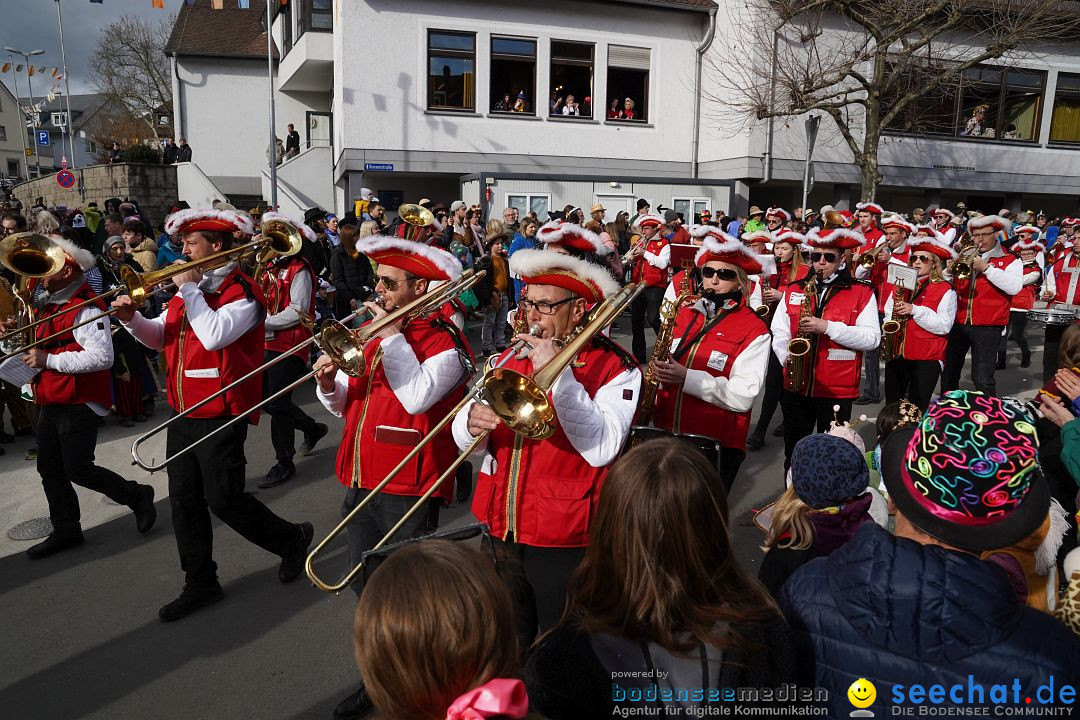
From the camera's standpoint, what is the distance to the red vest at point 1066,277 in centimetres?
1065

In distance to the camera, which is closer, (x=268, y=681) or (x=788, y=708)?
(x=788, y=708)

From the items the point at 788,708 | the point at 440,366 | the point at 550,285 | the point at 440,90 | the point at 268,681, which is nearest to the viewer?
the point at 788,708

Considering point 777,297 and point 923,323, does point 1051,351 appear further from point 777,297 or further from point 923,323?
point 777,297

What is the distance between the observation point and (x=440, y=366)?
3.38 meters

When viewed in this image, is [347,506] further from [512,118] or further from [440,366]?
[512,118]

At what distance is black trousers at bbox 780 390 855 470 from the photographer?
18.2 feet

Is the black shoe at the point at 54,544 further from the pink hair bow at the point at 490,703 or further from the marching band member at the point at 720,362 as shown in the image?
the pink hair bow at the point at 490,703

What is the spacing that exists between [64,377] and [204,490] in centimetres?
128

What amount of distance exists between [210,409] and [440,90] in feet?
58.2

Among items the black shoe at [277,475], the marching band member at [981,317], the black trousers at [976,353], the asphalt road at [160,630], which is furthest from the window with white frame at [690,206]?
the black shoe at [277,475]

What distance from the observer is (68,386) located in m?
4.59

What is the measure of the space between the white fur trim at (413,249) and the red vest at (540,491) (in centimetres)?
96

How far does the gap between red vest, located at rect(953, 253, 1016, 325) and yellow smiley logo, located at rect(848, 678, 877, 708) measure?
7.33 metres

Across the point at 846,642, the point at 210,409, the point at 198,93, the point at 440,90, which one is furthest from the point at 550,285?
the point at 198,93
